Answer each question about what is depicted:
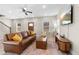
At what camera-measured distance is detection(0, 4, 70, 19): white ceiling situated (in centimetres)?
181

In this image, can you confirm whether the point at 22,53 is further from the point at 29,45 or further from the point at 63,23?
the point at 63,23

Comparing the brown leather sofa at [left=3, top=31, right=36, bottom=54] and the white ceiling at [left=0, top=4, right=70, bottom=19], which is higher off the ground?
the white ceiling at [left=0, top=4, right=70, bottom=19]

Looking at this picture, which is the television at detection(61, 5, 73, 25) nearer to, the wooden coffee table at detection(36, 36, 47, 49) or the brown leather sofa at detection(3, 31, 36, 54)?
the wooden coffee table at detection(36, 36, 47, 49)

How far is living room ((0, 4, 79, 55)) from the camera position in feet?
5.99

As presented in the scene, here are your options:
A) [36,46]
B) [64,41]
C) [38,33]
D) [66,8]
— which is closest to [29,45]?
[36,46]

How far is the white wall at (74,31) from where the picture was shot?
6.11 feet

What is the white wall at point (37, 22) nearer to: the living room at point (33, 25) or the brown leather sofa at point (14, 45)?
the living room at point (33, 25)

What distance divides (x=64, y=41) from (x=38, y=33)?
19.7 inches

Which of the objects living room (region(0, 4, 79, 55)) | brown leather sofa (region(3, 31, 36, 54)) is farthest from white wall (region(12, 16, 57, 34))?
brown leather sofa (region(3, 31, 36, 54))

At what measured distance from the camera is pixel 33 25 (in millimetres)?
1841

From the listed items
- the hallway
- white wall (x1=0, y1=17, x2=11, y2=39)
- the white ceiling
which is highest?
the white ceiling

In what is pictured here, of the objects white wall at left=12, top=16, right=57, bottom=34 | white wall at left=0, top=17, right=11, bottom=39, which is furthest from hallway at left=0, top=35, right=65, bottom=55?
white wall at left=0, top=17, right=11, bottom=39

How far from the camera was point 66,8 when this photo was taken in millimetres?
1867

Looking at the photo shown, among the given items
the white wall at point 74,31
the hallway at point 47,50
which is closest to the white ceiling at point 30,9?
the white wall at point 74,31
